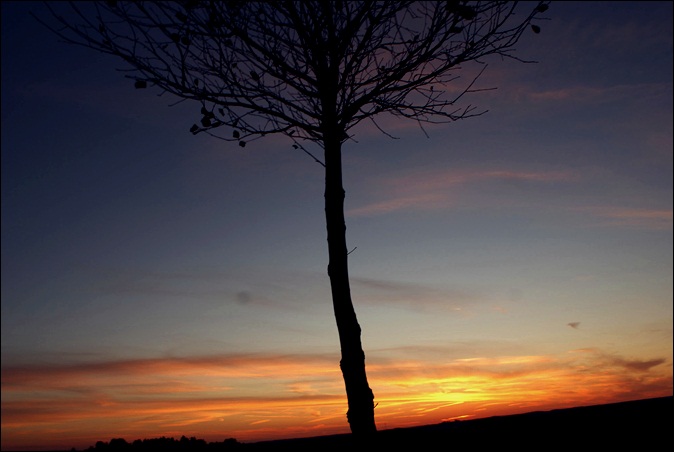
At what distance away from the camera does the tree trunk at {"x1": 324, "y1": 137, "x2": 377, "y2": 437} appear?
8.27m

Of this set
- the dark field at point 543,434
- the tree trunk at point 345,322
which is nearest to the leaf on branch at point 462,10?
the tree trunk at point 345,322

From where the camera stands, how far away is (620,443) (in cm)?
796

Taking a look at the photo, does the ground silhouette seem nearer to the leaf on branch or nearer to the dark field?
the dark field

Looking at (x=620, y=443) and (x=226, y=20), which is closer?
(x=620, y=443)

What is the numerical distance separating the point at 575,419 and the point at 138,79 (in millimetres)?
8769

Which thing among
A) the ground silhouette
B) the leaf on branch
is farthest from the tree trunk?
the leaf on branch

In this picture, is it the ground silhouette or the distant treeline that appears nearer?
the ground silhouette

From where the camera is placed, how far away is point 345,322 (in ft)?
27.5

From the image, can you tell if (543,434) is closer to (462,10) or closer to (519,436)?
(519,436)

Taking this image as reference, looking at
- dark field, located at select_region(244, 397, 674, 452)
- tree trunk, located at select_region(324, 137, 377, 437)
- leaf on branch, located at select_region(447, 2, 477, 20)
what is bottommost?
dark field, located at select_region(244, 397, 674, 452)

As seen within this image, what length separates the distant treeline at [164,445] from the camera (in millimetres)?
10625

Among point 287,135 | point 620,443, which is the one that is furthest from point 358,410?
point 287,135

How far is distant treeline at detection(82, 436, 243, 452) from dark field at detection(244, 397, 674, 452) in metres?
0.58

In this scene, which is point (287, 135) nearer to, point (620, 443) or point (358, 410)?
point (358, 410)
